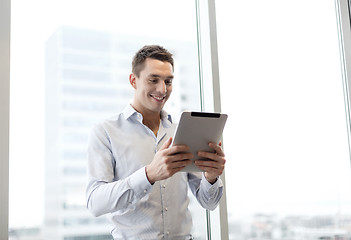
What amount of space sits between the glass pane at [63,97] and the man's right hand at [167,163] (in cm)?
62

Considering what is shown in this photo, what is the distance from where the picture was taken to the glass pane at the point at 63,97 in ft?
6.47

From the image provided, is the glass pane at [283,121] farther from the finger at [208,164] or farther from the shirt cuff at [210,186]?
the finger at [208,164]

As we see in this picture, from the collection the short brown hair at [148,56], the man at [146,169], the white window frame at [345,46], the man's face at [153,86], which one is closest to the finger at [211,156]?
the man at [146,169]

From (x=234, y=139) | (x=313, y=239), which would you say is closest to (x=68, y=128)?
(x=234, y=139)

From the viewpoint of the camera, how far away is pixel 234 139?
255 cm

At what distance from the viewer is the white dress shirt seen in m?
1.63

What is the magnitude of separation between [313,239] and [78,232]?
1481 millimetres

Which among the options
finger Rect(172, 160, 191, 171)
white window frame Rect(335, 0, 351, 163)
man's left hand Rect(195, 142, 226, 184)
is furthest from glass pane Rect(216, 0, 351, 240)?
finger Rect(172, 160, 191, 171)

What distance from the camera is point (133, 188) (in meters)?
1.60

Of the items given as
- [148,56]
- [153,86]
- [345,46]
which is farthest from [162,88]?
[345,46]

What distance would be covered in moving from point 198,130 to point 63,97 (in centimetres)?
82

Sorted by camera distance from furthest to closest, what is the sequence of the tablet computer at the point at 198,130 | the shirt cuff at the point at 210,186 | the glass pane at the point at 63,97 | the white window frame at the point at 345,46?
the white window frame at the point at 345,46 → the glass pane at the point at 63,97 → the shirt cuff at the point at 210,186 → the tablet computer at the point at 198,130

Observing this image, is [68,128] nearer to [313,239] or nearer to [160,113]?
[160,113]

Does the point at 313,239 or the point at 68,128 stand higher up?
the point at 68,128
